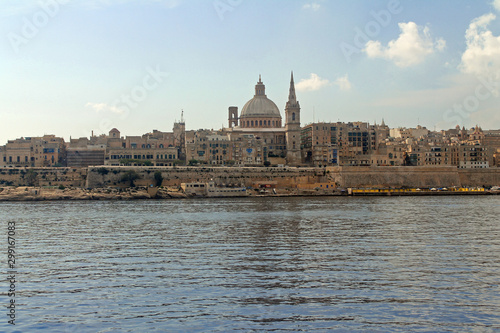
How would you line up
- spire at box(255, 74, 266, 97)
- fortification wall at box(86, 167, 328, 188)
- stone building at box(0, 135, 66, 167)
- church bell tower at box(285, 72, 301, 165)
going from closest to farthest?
fortification wall at box(86, 167, 328, 188) → stone building at box(0, 135, 66, 167) → church bell tower at box(285, 72, 301, 165) → spire at box(255, 74, 266, 97)

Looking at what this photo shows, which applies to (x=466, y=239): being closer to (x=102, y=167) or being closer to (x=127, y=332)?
(x=127, y=332)

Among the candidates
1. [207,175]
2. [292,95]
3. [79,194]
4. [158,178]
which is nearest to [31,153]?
[79,194]

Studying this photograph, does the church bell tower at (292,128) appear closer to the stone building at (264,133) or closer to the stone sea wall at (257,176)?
the stone building at (264,133)

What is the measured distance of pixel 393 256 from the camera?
70.9 feet

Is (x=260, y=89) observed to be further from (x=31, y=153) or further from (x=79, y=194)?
(x=79, y=194)

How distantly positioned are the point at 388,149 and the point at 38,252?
217 feet

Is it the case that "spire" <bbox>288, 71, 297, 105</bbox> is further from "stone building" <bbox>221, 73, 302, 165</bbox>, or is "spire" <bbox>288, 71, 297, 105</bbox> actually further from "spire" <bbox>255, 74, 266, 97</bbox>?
"spire" <bbox>255, 74, 266, 97</bbox>

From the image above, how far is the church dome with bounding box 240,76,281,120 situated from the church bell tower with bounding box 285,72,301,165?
5453mm

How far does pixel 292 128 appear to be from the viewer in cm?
9162

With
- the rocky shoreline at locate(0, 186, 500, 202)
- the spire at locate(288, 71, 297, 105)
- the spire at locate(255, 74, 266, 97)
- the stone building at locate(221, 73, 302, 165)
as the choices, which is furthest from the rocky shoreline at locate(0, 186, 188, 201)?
the spire at locate(255, 74, 266, 97)

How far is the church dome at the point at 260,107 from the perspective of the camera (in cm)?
9838

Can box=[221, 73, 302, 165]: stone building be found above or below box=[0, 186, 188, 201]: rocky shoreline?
above

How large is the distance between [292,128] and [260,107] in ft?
32.2

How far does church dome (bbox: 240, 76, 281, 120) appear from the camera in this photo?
9838 centimetres
